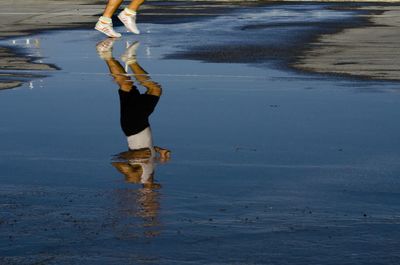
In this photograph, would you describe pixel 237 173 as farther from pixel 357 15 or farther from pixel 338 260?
pixel 357 15

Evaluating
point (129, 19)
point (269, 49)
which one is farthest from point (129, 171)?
point (129, 19)

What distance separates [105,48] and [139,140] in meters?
6.66

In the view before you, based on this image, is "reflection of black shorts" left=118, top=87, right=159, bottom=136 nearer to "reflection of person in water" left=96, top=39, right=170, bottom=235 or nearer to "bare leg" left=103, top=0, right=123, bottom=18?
"reflection of person in water" left=96, top=39, right=170, bottom=235

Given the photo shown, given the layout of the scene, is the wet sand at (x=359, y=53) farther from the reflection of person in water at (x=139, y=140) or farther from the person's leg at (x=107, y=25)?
the person's leg at (x=107, y=25)

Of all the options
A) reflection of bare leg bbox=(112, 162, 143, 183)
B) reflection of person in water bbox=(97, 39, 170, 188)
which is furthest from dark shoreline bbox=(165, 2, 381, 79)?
reflection of bare leg bbox=(112, 162, 143, 183)

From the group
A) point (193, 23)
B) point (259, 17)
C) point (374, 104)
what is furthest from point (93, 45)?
point (374, 104)

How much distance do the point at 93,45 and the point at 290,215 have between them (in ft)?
31.6

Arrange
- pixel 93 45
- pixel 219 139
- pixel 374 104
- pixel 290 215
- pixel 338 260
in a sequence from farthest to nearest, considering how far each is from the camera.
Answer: pixel 93 45
pixel 374 104
pixel 219 139
pixel 290 215
pixel 338 260

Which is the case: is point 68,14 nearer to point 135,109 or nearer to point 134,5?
point 134,5

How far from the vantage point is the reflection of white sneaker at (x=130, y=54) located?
1430cm

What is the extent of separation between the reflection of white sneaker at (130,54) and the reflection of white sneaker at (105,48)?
0.60 feet

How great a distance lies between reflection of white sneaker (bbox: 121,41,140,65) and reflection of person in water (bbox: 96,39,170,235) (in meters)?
0.01

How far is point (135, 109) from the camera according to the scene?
10.7 m

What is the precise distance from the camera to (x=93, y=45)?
53.4 feet
